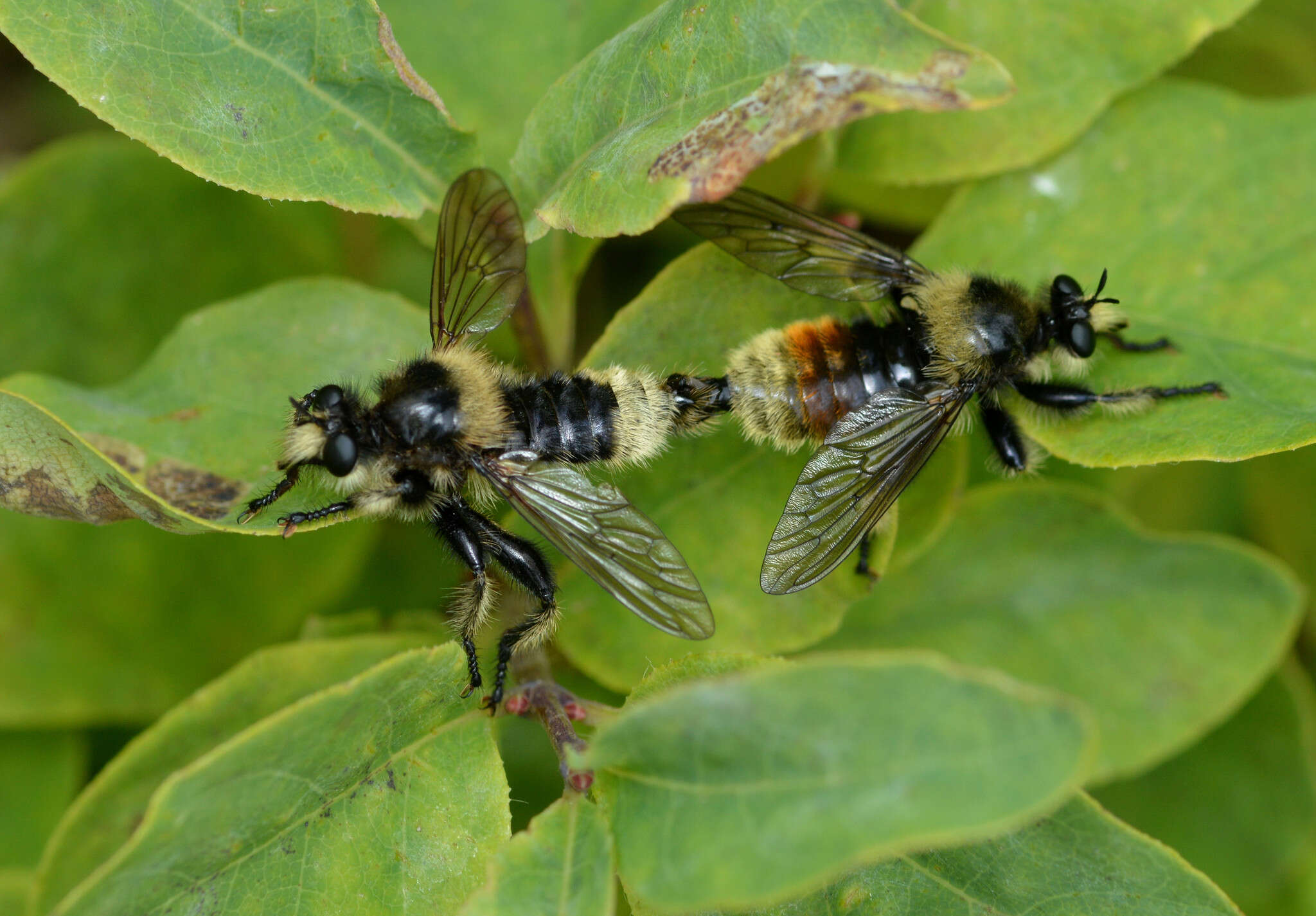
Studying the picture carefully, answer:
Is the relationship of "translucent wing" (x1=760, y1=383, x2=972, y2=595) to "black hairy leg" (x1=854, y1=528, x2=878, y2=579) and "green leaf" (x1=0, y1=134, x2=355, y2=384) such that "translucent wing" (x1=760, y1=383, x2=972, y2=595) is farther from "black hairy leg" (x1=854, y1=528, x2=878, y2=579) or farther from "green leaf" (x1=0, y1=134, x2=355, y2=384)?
"green leaf" (x1=0, y1=134, x2=355, y2=384)

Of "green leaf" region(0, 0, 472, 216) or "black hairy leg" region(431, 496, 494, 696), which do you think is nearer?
"green leaf" region(0, 0, 472, 216)

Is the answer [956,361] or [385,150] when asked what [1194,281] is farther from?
[385,150]

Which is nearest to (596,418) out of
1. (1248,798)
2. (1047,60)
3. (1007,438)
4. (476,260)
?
(476,260)

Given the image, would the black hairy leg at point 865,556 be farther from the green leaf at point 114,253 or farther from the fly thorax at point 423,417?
the green leaf at point 114,253

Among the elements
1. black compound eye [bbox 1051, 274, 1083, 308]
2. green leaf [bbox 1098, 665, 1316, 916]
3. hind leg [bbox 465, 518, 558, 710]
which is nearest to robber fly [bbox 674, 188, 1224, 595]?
black compound eye [bbox 1051, 274, 1083, 308]

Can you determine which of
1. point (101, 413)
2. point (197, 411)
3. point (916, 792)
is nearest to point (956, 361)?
point (916, 792)
